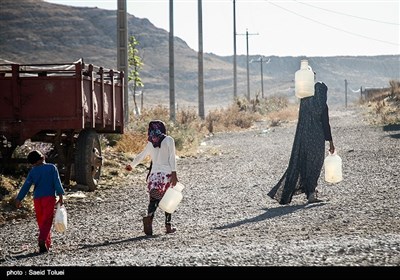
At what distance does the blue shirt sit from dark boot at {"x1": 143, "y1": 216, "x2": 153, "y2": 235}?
1086 millimetres

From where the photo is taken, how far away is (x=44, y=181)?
9555mm

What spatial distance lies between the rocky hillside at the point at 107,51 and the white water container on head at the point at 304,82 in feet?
362

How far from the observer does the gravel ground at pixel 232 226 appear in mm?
7547

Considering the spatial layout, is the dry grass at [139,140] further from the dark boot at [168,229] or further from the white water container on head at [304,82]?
the white water container on head at [304,82]

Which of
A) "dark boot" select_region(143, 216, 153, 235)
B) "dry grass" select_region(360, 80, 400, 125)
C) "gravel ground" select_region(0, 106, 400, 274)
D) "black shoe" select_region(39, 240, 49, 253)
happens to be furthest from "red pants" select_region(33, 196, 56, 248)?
"dry grass" select_region(360, 80, 400, 125)

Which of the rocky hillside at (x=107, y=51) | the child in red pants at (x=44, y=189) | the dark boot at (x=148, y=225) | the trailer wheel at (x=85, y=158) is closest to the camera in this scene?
the child in red pants at (x=44, y=189)

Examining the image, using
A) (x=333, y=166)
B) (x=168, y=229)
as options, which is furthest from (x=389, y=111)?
(x=168, y=229)

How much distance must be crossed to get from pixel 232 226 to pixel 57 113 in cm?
443

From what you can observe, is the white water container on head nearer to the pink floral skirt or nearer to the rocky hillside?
the pink floral skirt

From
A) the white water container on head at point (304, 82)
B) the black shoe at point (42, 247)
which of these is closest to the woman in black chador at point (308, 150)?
the white water container on head at point (304, 82)

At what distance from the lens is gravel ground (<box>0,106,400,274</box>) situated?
7.55 meters

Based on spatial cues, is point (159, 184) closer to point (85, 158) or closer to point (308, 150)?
point (308, 150)
